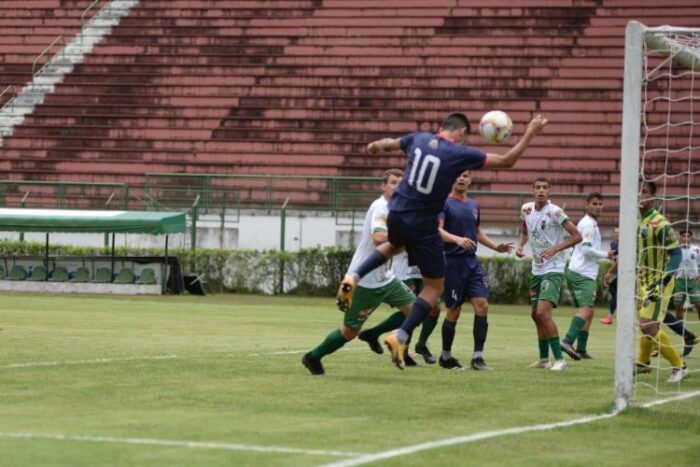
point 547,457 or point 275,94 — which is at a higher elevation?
point 275,94

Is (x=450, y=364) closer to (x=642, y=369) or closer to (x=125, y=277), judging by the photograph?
(x=642, y=369)

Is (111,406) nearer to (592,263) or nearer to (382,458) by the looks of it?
(382,458)

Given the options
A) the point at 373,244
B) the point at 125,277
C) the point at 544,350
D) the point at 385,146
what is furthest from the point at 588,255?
the point at 125,277

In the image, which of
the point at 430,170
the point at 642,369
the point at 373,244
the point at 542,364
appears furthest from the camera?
the point at 542,364

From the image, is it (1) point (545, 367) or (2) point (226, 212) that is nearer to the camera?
(1) point (545, 367)

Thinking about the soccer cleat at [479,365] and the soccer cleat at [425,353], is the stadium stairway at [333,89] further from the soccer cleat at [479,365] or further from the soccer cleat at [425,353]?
the soccer cleat at [479,365]

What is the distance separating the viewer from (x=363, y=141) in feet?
133

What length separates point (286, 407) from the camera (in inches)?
390

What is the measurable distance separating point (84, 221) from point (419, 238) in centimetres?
2219

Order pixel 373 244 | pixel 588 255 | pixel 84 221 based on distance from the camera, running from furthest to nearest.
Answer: pixel 84 221, pixel 588 255, pixel 373 244

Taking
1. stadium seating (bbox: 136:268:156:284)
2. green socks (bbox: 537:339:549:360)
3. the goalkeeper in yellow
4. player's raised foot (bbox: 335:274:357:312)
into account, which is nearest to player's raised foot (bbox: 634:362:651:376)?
the goalkeeper in yellow

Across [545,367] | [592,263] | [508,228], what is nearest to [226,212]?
[508,228]

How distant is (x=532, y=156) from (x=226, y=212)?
8.90 metres

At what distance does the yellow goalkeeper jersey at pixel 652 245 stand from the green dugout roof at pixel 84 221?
19.7m
